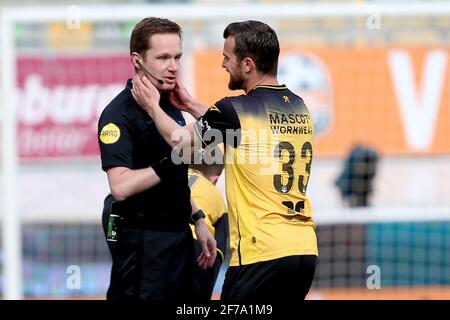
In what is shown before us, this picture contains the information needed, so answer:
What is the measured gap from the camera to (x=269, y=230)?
470cm

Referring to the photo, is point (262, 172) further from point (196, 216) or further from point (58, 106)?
point (58, 106)

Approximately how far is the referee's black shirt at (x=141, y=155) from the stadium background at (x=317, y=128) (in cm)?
390

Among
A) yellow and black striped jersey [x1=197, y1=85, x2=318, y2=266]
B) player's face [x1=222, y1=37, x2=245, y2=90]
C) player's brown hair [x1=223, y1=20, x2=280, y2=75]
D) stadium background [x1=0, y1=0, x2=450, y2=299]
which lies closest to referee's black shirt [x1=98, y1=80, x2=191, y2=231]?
yellow and black striped jersey [x1=197, y1=85, x2=318, y2=266]

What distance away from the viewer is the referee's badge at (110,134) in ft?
16.3

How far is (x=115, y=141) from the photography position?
4.95 metres

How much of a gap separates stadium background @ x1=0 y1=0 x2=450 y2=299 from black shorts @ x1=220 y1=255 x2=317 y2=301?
4127 mm

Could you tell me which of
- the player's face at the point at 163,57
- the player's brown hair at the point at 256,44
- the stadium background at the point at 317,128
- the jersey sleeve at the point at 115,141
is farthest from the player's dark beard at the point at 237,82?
the stadium background at the point at 317,128

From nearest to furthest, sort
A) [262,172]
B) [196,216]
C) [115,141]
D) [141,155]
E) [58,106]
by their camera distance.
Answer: [262,172] → [115,141] → [141,155] → [196,216] → [58,106]

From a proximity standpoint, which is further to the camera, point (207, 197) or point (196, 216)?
point (207, 197)

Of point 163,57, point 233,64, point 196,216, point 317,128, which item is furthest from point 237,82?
point 317,128

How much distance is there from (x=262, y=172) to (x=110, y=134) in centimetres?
82
